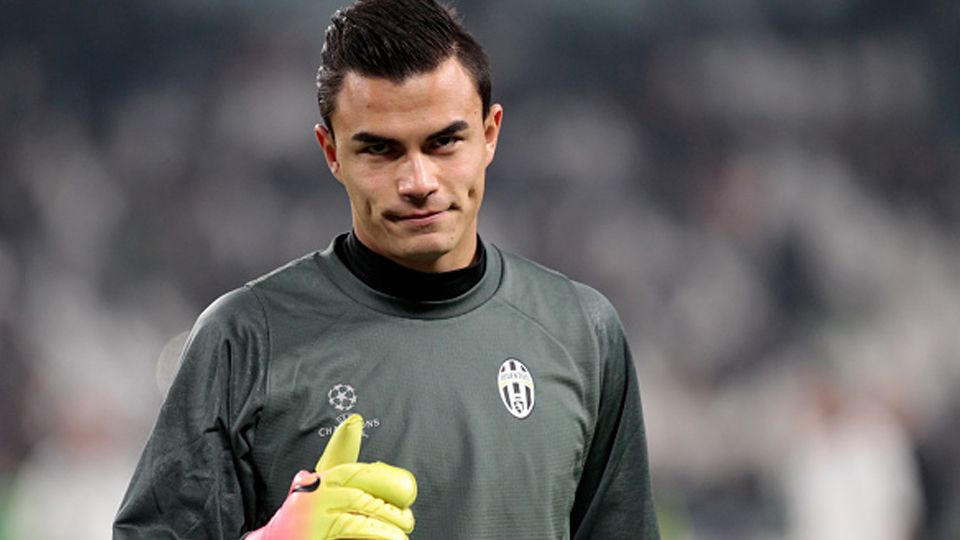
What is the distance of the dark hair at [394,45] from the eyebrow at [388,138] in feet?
0.29

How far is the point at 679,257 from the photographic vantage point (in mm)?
6023

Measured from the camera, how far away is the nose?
80.4 inches

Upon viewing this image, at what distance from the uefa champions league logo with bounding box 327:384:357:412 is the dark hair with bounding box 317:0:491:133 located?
398 mm

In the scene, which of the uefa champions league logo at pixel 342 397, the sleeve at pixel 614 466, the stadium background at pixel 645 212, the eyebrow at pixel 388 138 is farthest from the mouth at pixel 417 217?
the stadium background at pixel 645 212

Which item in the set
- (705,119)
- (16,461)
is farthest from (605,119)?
(16,461)

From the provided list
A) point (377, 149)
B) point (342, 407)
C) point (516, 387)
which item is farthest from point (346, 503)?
point (377, 149)

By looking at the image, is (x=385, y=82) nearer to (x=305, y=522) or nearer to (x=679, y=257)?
(x=305, y=522)

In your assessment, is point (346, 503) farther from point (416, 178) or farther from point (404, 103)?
point (404, 103)

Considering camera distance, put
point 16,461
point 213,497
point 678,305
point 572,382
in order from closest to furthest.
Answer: point 213,497 < point 572,382 < point 16,461 < point 678,305

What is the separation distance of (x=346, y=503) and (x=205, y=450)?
0.87 feet

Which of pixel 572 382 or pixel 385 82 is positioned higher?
pixel 385 82

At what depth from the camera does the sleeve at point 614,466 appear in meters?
2.32

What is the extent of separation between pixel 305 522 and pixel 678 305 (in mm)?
4186

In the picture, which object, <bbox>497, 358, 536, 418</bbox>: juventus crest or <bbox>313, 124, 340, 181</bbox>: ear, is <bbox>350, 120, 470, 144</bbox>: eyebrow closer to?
<bbox>313, 124, 340, 181</bbox>: ear
